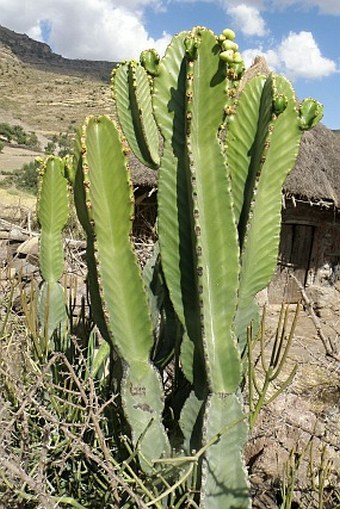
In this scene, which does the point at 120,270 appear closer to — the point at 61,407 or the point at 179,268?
the point at 179,268

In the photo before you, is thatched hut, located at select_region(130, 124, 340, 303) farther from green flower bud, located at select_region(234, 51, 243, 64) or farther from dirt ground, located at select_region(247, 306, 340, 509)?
green flower bud, located at select_region(234, 51, 243, 64)

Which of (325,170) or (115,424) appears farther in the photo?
(325,170)

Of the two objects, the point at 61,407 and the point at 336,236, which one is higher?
the point at 336,236

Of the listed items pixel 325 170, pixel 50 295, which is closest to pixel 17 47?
pixel 325 170

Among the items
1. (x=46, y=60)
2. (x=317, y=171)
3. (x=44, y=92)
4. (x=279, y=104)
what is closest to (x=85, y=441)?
(x=279, y=104)

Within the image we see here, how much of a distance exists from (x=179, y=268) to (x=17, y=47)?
223 feet

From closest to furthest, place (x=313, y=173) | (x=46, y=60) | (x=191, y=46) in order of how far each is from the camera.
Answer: (x=191, y=46)
(x=313, y=173)
(x=46, y=60)

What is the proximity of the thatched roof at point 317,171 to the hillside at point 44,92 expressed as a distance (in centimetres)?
2479

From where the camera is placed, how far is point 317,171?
10.2 m

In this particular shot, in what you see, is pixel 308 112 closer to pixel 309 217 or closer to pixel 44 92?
pixel 309 217

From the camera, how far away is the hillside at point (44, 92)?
42.3 metres

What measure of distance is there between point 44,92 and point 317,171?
41.1 metres

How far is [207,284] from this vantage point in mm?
2156

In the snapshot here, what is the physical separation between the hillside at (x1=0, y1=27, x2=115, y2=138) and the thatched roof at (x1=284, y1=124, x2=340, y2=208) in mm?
24788
